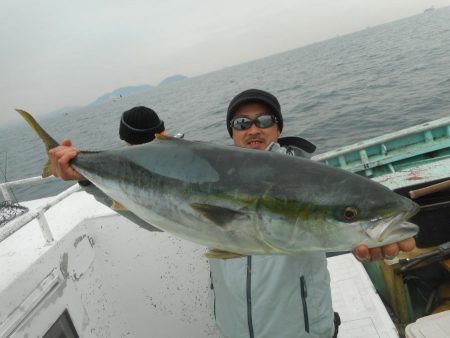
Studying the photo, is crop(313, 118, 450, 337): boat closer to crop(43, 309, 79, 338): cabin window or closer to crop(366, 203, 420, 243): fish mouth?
crop(366, 203, 420, 243): fish mouth

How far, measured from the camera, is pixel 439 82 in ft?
76.8

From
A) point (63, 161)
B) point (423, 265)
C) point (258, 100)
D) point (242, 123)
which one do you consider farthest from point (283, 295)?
point (423, 265)

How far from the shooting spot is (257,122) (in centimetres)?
308

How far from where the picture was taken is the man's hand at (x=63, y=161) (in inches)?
105

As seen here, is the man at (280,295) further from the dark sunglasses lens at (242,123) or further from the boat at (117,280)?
the boat at (117,280)

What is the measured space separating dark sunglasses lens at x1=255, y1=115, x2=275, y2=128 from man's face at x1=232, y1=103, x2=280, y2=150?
3cm

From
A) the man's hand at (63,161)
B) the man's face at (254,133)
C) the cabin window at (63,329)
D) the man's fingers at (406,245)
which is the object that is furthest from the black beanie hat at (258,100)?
the cabin window at (63,329)

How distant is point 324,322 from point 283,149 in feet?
4.52

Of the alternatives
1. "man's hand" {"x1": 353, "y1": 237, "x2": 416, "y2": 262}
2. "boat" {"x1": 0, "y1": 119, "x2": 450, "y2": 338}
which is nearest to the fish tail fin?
"boat" {"x1": 0, "y1": 119, "x2": 450, "y2": 338}

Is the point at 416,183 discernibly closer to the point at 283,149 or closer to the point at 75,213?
the point at 283,149

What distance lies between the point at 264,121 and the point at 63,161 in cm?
163

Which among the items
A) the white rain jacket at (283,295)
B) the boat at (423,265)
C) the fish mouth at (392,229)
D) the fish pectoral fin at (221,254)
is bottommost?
the boat at (423,265)

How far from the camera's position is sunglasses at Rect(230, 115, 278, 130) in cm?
307

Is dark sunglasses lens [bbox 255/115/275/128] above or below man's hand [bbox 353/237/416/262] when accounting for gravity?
above
